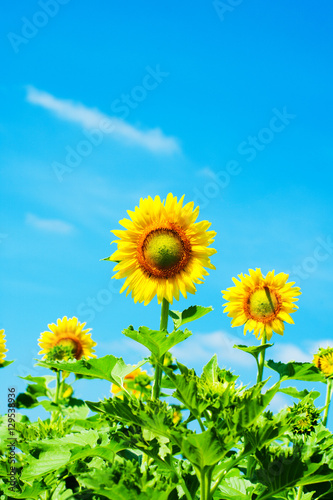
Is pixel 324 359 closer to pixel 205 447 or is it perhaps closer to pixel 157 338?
pixel 157 338

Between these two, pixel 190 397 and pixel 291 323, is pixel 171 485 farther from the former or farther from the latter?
pixel 291 323

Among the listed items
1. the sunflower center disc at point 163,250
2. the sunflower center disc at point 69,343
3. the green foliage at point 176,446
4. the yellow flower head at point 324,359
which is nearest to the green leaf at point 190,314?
the green foliage at point 176,446

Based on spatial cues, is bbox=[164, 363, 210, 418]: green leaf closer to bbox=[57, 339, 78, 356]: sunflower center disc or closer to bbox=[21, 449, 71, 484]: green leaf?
bbox=[21, 449, 71, 484]: green leaf

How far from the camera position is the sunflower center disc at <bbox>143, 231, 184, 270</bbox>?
3.69 m

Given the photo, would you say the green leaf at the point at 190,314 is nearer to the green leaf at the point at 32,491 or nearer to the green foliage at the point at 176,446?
the green foliage at the point at 176,446

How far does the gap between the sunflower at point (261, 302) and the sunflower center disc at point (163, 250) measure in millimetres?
1466

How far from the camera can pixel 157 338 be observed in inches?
103

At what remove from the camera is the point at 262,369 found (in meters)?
4.17

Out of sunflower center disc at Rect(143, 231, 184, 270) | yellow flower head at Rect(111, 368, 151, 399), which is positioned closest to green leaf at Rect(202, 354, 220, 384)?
sunflower center disc at Rect(143, 231, 184, 270)

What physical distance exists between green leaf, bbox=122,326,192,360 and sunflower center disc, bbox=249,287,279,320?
7.87ft

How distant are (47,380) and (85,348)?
60cm

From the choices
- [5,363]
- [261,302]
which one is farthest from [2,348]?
[261,302]

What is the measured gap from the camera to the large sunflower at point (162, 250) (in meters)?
3.63

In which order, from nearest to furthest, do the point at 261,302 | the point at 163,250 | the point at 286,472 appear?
the point at 286,472
the point at 163,250
the point at 261,302
